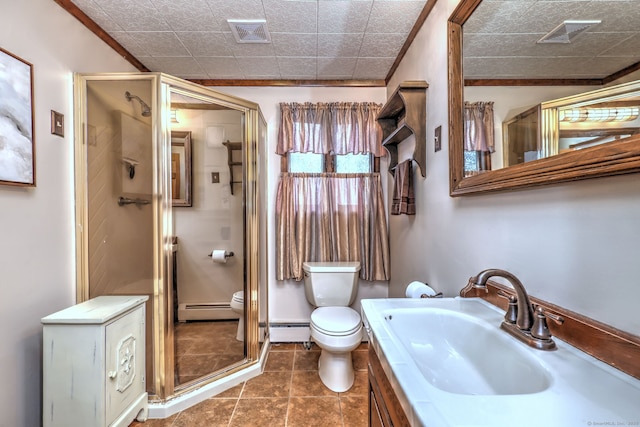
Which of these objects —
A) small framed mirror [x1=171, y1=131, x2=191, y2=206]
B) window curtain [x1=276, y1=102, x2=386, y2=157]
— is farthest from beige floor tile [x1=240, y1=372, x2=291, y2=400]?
window curtain [x1=276, y1=102, x2=386, y2=157]

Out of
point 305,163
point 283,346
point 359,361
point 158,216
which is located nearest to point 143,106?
point 158,216

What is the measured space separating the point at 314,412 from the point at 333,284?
2.72 feet

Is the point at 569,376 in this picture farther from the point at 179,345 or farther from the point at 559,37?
Result: the point at 179,345

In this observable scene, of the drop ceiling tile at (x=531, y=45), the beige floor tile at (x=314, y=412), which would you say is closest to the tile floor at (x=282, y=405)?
the beige floor tile at (x=314, y=412)

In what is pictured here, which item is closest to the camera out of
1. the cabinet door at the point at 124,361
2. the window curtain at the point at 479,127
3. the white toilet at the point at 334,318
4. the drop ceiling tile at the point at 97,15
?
the window curtain at the point at 479,127

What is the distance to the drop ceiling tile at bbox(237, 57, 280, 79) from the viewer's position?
81.3 inches

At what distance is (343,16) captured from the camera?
1.59 meters

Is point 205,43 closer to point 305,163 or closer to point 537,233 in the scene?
point 305,163

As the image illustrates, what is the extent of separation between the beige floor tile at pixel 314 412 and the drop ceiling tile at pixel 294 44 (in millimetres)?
2330

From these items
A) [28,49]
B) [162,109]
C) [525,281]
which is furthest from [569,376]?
[28,49]

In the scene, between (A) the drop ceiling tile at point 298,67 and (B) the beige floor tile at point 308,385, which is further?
(A) the drop ceiling tile at point 298,67

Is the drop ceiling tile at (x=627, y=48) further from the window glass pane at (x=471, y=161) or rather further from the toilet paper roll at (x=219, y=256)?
the toilet paper roll at (x=219, y=256)

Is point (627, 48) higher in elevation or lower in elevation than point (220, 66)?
lower

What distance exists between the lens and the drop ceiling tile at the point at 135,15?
1500 mm
